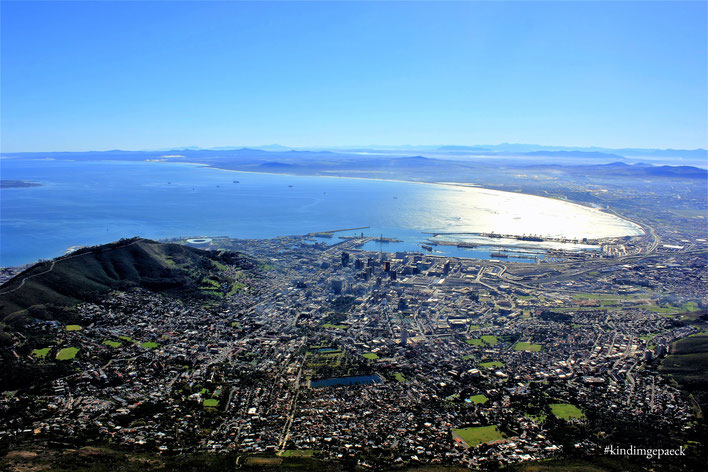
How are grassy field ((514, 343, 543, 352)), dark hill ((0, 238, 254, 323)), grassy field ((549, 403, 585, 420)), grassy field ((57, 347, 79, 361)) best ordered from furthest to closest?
dark hill ((0, 238, 254, 323)), grassy field ((514, 343, 543, 352)), grassy field ((57, 347, 79, 361)), grassy field ((549, 403, 585, 420))

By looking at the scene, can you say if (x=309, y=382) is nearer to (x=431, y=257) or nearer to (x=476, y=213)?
(x=431, y=257)

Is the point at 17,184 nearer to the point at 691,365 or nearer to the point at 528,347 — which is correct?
the point at 528,347

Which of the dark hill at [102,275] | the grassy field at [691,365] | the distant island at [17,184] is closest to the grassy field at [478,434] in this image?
the grassy field at [691,365]

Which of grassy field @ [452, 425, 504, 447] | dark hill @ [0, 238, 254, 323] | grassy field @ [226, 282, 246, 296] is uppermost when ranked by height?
dark hill @ [0, 238, 254, 323]

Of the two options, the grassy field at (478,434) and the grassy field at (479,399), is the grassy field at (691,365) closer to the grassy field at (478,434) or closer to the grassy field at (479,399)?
the grassy field at (479,399)

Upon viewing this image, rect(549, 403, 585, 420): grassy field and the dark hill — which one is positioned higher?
the dark hill

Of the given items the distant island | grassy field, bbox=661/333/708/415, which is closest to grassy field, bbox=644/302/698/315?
grassy field, bbox=661/333/708/415

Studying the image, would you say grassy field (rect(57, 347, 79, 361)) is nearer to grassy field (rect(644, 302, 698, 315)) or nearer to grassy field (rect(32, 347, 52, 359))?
grassy field (rect(32, 347, 52, 359))

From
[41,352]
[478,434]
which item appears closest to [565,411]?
[478,434]
